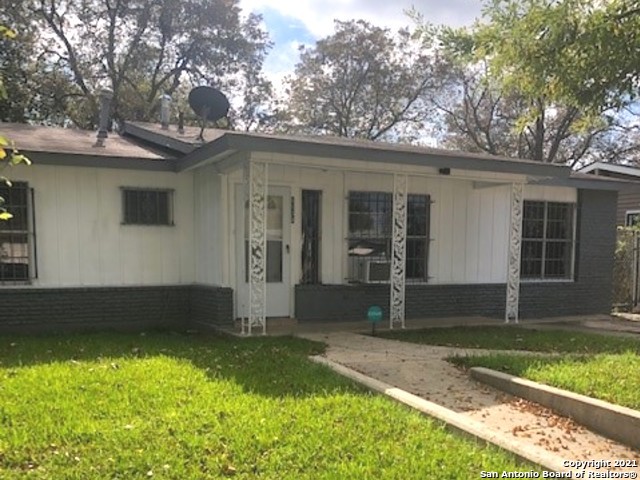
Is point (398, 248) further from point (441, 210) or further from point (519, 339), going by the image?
point (519, 339)

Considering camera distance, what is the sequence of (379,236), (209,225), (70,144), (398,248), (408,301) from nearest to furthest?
(209,225) → (398,248) → (70,144) → (379,236) → (408,301)

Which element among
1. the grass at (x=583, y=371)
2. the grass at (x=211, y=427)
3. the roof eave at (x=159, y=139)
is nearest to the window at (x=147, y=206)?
the roof eave at (x=159, y=139)

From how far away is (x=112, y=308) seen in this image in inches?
340

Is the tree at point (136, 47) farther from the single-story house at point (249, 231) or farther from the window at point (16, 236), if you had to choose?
the window at point (16, 236)

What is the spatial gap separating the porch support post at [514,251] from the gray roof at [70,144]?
588 cm

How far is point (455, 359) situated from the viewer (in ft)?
21.3

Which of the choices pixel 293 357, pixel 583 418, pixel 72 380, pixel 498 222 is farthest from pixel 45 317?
pixel 498 222

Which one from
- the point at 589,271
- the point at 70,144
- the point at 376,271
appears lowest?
the point at 589,271

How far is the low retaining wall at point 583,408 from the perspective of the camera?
13.4 ft

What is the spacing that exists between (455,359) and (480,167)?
11.7ft

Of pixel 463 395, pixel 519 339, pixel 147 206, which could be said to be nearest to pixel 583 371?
pixel 463 395

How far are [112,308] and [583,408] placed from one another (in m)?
6.75

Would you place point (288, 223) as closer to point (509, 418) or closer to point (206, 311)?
point (206, 311)

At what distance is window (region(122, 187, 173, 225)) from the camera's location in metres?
8.75
